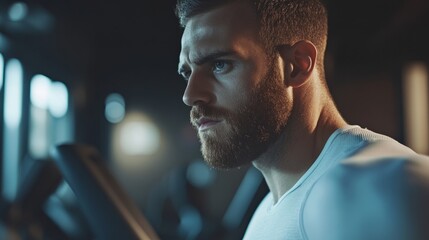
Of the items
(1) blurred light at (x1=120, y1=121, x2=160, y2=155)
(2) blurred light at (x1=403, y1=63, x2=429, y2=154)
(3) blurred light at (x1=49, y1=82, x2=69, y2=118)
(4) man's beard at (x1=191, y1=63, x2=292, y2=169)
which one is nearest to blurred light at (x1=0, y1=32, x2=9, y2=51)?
(3) blurred light at (x1=49, y1=82, x2=69, y2=118)

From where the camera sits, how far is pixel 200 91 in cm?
106

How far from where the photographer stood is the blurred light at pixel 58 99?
5543 millimetres

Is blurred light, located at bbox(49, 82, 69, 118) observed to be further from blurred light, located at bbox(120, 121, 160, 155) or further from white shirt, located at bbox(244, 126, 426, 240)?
white shirt, located at bbox(244, 126, 426, 240)

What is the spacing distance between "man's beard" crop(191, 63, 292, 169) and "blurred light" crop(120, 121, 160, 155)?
21.8 ft

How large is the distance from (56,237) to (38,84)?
3.62 metres

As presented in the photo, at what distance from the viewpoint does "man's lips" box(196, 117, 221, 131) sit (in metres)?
1.06

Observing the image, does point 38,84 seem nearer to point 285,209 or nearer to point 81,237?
point 81,237

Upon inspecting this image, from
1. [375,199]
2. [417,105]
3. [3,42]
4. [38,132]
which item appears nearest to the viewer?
[375,199]

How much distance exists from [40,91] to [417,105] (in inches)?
205

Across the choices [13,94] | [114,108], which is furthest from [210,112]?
[114,108]

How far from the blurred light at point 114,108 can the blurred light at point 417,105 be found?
3.91m

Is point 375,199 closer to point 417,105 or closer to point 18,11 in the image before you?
point 18,11

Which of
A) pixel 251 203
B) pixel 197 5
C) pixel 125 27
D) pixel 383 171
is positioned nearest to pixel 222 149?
pixel 197 5

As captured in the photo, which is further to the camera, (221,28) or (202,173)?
(202,173)
